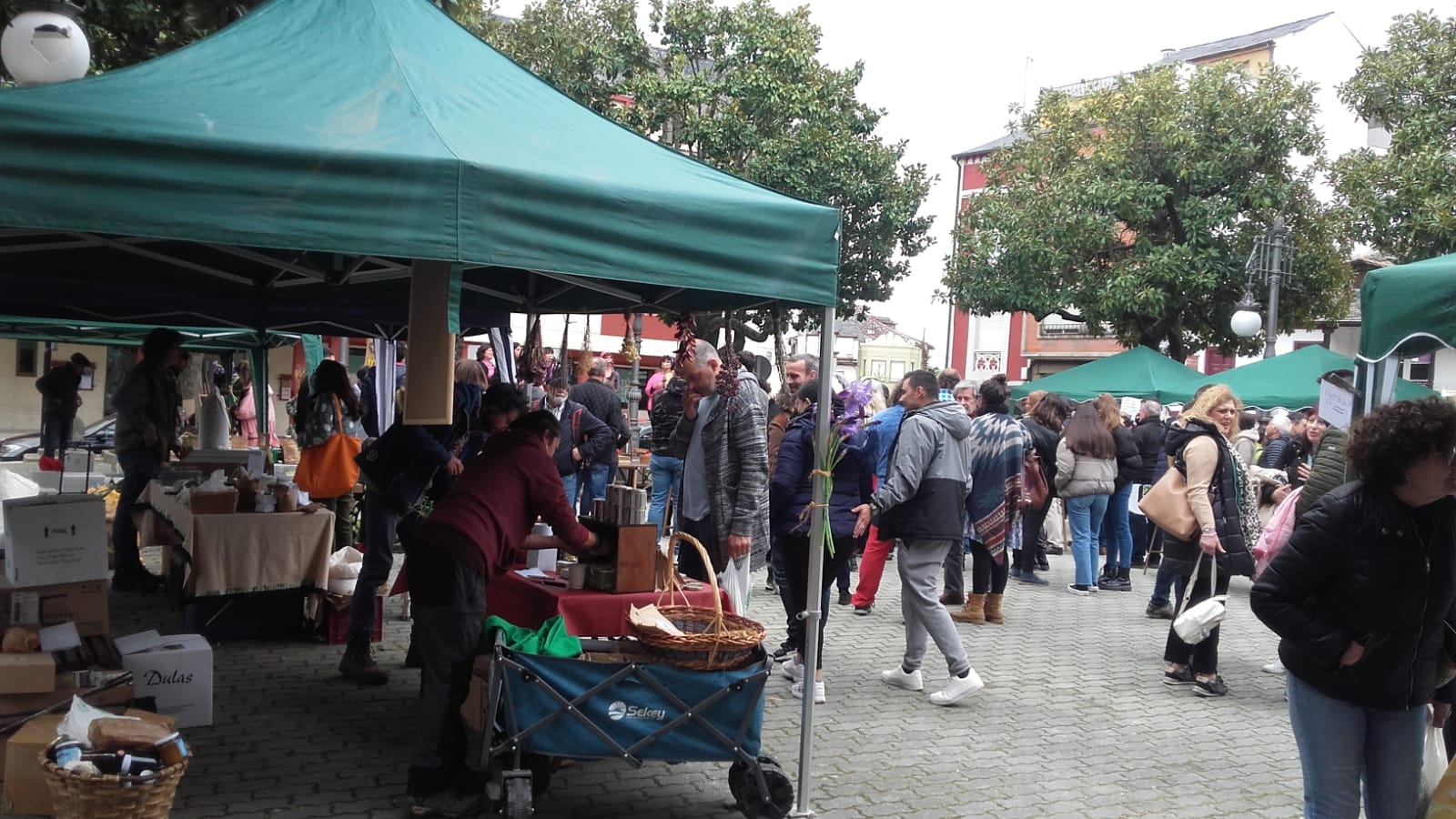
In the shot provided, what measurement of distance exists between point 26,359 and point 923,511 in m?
28.0

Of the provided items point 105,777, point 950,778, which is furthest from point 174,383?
point 950,778

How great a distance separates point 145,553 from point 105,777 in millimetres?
7125

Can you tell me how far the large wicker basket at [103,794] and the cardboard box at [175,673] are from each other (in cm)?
116

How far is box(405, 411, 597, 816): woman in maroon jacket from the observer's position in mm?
4102

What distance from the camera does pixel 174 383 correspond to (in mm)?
8039

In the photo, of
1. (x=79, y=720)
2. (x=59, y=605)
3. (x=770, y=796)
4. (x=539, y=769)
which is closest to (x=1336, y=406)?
(x=770, y=796)

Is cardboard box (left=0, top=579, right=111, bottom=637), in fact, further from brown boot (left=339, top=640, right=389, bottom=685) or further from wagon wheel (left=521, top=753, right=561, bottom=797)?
wagon wheel (left=521, top=753, right=561, bottom=797)

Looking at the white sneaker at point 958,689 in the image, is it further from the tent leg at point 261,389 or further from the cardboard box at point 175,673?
the tent leg at point 261,389

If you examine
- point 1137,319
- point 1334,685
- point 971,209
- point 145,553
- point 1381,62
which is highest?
point 1381,62

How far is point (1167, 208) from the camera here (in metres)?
24.6

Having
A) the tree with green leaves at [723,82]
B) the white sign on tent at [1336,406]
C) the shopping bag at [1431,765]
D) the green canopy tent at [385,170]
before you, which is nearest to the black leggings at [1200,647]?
the white sign on tent at [1336,406]

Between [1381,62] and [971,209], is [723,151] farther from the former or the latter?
[1381,62]

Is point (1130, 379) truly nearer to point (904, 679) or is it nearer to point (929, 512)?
point (904, 679)

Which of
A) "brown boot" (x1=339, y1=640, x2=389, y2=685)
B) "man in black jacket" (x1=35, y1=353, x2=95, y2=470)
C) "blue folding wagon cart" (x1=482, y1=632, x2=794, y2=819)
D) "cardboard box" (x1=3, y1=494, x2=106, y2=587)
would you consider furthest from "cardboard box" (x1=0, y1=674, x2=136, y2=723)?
"man in black jacket" (x1=35, y1=353, x2=95, y2=470)
